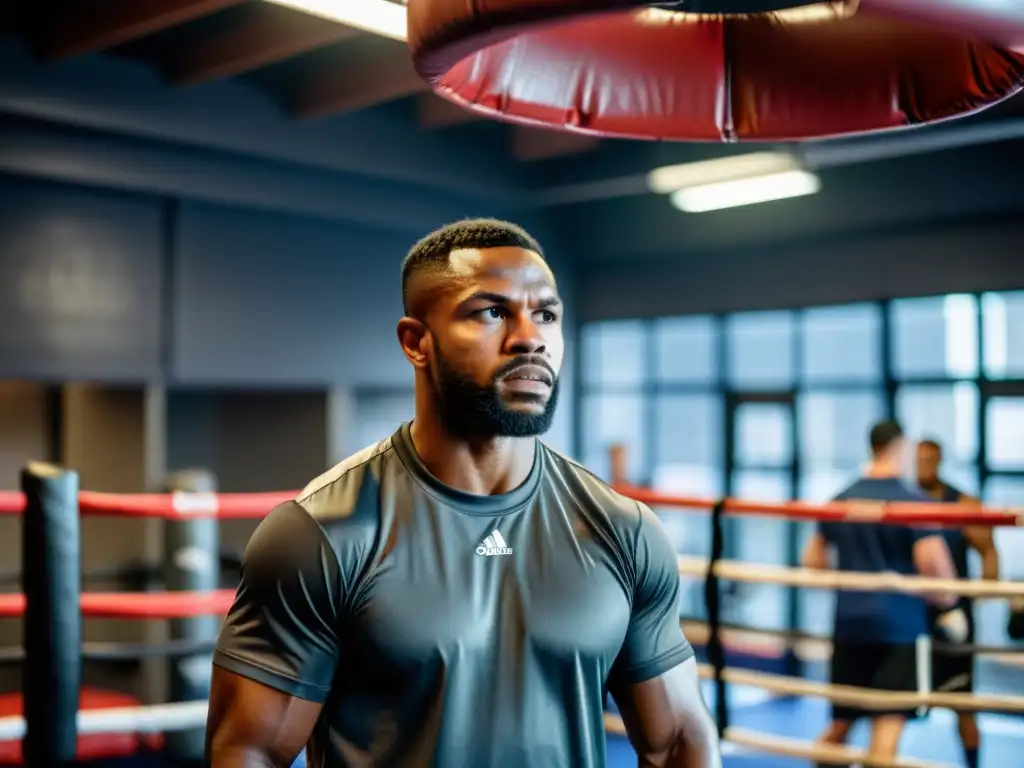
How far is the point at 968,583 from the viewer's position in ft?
10.6

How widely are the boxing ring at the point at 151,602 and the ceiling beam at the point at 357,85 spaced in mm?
2824

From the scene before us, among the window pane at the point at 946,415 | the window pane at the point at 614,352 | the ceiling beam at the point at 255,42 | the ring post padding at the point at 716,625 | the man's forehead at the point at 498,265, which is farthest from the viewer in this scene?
the window pane at the point at 614,352

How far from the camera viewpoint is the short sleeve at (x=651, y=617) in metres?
1.57

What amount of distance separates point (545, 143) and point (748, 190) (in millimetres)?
1353

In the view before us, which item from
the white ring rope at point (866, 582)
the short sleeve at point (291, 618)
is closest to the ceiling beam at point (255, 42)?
the white ring rope at point (866, 582)

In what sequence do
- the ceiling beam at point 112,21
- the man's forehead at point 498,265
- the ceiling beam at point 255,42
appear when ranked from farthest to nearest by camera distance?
the ceiling beam at point 255,42 → the ceiling beam at point 112,21 → the man's forehead at point 498,265

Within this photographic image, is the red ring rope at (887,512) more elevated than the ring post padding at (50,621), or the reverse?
the red ring rope at (887,512)

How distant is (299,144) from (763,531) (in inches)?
231

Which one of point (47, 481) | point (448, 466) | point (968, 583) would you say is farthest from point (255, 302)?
point (448, 466)

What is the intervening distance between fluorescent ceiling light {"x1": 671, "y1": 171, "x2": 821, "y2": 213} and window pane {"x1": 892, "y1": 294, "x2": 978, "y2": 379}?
1062 millimetres

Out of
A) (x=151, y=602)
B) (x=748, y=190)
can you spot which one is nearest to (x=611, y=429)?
(x=748, y=190)

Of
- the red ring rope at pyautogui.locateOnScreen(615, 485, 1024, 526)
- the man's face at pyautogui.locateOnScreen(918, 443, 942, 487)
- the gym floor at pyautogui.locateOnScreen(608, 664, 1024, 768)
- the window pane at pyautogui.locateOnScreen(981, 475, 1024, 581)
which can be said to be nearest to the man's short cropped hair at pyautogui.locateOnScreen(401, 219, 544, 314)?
A: the red ring rope at pyautogui.locateOnScreen(615, 485, 1024, 526)

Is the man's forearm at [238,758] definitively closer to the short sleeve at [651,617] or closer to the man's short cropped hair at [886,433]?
the short sleeve at [651,617]

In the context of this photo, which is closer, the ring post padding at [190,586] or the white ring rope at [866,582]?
the white ring rope at [866,582]
